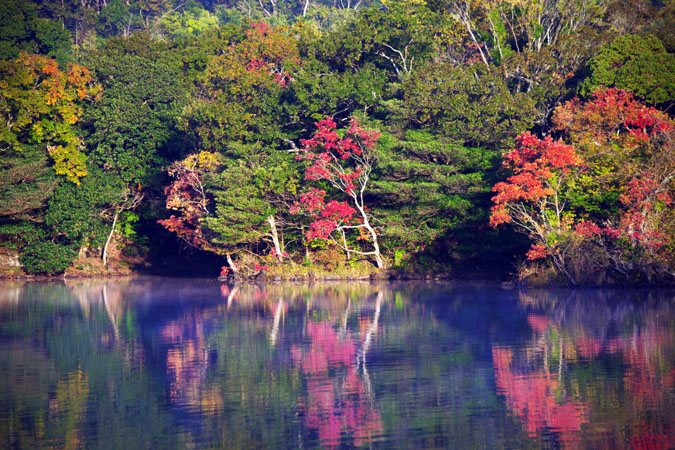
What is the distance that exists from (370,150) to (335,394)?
735 inches

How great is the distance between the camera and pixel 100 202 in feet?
118

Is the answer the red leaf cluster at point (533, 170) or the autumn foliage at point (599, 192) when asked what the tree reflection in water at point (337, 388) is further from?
the autumn foliage at point (599, 192)

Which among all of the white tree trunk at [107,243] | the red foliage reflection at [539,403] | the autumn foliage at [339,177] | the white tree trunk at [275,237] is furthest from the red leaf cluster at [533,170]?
the white tree trunk at [107,243]

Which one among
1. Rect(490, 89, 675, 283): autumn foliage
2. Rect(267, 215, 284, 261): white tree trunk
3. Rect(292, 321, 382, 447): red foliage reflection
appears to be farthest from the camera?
Rect(267, 215, 284, 261): white tree trunk

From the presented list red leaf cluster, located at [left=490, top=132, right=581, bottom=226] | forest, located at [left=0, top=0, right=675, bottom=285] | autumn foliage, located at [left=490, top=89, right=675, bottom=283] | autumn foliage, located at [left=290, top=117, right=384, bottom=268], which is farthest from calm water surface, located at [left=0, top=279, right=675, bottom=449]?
autumn foliage, located at [left=290, top=117, right=384, bottom=268]

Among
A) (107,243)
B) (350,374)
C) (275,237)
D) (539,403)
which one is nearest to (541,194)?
(275,237)

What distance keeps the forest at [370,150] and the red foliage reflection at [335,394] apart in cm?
1192

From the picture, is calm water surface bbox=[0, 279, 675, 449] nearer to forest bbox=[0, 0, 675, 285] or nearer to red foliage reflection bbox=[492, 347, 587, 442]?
red foliage reflection bbox=[492, 347, 587, 442]

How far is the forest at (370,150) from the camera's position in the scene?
25.5 metres

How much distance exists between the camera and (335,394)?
11.7 m

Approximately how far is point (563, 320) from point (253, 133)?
17949 mm

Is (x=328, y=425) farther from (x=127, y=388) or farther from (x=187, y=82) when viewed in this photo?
(x=187, y=82)

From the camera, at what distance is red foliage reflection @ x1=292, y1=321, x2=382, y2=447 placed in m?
9.91

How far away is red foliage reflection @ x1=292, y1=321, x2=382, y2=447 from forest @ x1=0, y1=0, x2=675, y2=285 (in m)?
11.9
